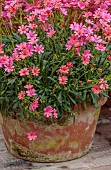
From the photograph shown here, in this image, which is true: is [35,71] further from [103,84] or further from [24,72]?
[103,84]

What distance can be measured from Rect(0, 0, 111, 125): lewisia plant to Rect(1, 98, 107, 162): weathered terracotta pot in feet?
0.28

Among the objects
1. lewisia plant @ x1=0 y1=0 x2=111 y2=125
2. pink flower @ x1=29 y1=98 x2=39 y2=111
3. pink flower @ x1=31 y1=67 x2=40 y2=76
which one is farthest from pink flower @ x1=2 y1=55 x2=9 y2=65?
pink flower @ x1=29 y1=98 x2=39 y2=111

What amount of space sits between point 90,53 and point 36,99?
0.41 meters

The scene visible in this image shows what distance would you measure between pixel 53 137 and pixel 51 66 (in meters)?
0.43

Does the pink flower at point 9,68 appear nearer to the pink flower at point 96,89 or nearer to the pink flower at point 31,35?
the pink flower at point 31,35

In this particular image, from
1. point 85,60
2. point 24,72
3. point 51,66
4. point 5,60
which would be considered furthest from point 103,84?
point 5,60

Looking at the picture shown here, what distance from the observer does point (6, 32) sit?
2.66 meters

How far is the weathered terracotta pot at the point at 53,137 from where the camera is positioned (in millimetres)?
2539

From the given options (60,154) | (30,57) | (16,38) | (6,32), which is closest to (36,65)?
(30,57)

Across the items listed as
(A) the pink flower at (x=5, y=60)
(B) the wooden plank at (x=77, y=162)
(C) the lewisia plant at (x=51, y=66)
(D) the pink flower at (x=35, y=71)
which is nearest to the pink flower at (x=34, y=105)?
(C) the lewisia plant at (x=51, y=66)

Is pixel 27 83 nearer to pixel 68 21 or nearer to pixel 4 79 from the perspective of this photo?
pixel 4 79

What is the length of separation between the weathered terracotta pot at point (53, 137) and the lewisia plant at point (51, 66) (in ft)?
0.28

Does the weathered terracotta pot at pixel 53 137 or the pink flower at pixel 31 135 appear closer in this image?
the pink flower at pixel 31 135

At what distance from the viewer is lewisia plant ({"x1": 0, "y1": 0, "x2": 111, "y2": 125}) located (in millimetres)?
2314
